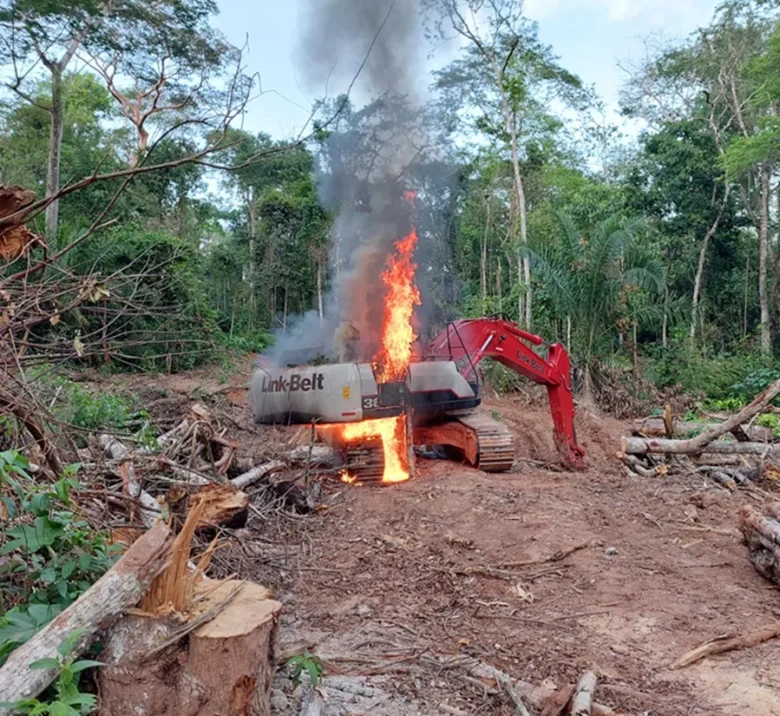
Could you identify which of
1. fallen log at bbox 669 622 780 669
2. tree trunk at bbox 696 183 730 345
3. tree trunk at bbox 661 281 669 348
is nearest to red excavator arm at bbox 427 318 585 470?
fallen log at bbox 669 622 780 669

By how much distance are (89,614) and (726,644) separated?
11.0 feet

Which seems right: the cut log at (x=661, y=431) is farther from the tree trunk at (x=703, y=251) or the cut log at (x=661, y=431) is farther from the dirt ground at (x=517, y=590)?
the tree trunk at (x=703, y=251)

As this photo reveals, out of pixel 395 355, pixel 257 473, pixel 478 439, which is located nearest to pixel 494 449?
pixel 478 439

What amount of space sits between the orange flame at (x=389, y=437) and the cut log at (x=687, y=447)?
3096 mm

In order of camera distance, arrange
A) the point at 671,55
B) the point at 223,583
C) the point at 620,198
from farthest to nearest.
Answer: the point at 671,55, the point at 620,198, the point at 223,583

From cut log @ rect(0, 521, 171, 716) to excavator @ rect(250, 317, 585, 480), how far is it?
14.2ft

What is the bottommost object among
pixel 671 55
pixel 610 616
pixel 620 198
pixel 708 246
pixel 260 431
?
pixel 610 616

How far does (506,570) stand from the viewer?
4.71 metres

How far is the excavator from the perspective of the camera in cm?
691

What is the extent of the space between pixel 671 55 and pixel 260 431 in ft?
71.1

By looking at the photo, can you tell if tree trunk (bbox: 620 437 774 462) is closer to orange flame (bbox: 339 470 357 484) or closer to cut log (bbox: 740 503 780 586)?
cut log (bbox: 740 503 780 586)

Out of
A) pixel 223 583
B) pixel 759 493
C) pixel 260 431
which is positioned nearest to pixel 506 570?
pixel 223 583

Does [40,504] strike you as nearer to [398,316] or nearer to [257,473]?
[257,473]

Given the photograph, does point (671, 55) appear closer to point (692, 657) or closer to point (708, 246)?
point (708, 246)
